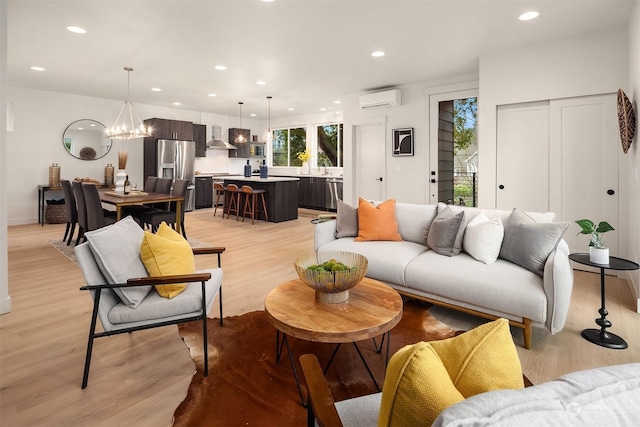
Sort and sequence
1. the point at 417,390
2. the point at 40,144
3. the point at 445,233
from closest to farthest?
the point at 417,390 → the point at 445,233 → the point at 40,144

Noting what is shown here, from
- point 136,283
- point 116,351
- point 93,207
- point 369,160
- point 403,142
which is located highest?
point 403,142

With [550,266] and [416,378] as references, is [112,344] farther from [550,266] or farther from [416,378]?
[550,266]

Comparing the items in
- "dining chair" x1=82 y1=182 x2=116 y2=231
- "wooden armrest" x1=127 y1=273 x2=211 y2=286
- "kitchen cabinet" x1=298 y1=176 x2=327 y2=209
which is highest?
"kitchen cabinet" x1=298 y1=176 x2=327 y2=209

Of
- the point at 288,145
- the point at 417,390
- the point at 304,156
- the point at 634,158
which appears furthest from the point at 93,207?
the point at 288,145

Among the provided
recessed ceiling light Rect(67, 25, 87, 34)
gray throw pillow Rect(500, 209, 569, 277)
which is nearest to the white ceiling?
recessed ceiling light Rect(67, 25, 87, 34)

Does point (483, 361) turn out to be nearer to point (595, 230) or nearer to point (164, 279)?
point (164, 279)

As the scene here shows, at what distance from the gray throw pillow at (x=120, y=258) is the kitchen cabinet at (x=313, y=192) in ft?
22.9

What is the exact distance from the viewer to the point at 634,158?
3297 millimetres

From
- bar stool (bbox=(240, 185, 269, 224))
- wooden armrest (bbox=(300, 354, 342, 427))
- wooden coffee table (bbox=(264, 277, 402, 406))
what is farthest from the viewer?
bar stool (bbox=(240, 185, 269, 224))

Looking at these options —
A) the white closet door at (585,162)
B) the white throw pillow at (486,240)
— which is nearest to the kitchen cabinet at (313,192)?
the white closet door at (585,162)

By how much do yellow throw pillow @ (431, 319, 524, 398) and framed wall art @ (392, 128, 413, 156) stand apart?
19.0ft

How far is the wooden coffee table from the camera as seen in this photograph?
1.60m

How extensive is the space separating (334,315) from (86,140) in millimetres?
7934

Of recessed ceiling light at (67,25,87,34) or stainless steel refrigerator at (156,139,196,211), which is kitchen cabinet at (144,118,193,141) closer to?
stainless steel refrigerator at (156,139,196,211)
